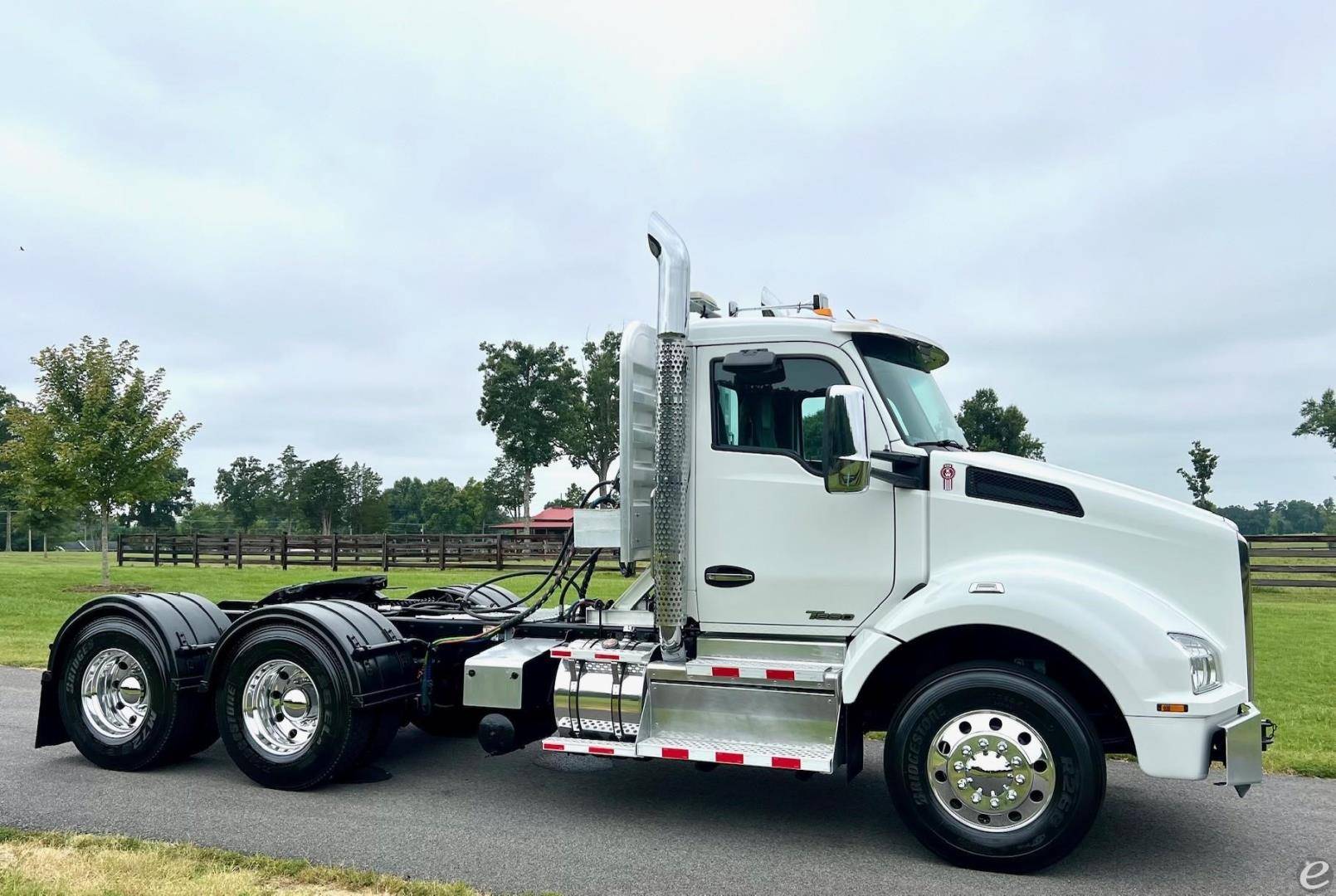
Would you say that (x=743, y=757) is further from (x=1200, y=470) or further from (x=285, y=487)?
(x=285, y=487)

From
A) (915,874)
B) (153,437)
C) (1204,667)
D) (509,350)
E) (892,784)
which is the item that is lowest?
(915,874)

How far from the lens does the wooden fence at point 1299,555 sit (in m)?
22.5

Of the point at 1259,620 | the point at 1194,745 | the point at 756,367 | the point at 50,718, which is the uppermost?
the point at 756,367

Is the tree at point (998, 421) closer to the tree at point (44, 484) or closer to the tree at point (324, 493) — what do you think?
the tree at point (44, 484)

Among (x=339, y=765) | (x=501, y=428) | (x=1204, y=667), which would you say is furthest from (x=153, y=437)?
(x=501, y=428)

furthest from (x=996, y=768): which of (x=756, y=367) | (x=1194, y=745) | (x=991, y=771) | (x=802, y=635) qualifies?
(x=756, y=367)

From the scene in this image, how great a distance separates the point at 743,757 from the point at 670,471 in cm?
168

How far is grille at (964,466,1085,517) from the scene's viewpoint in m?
5.41

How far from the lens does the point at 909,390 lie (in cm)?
610

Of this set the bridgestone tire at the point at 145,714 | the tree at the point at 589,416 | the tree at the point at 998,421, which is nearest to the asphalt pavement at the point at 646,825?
the bridgestone tire at the point at 145,714

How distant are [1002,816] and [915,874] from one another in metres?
0.53

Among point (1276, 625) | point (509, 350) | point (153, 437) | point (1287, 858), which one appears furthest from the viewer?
point (509, 350)

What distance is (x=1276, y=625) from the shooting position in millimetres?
15992

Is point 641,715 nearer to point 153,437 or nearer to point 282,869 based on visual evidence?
point 282,869
